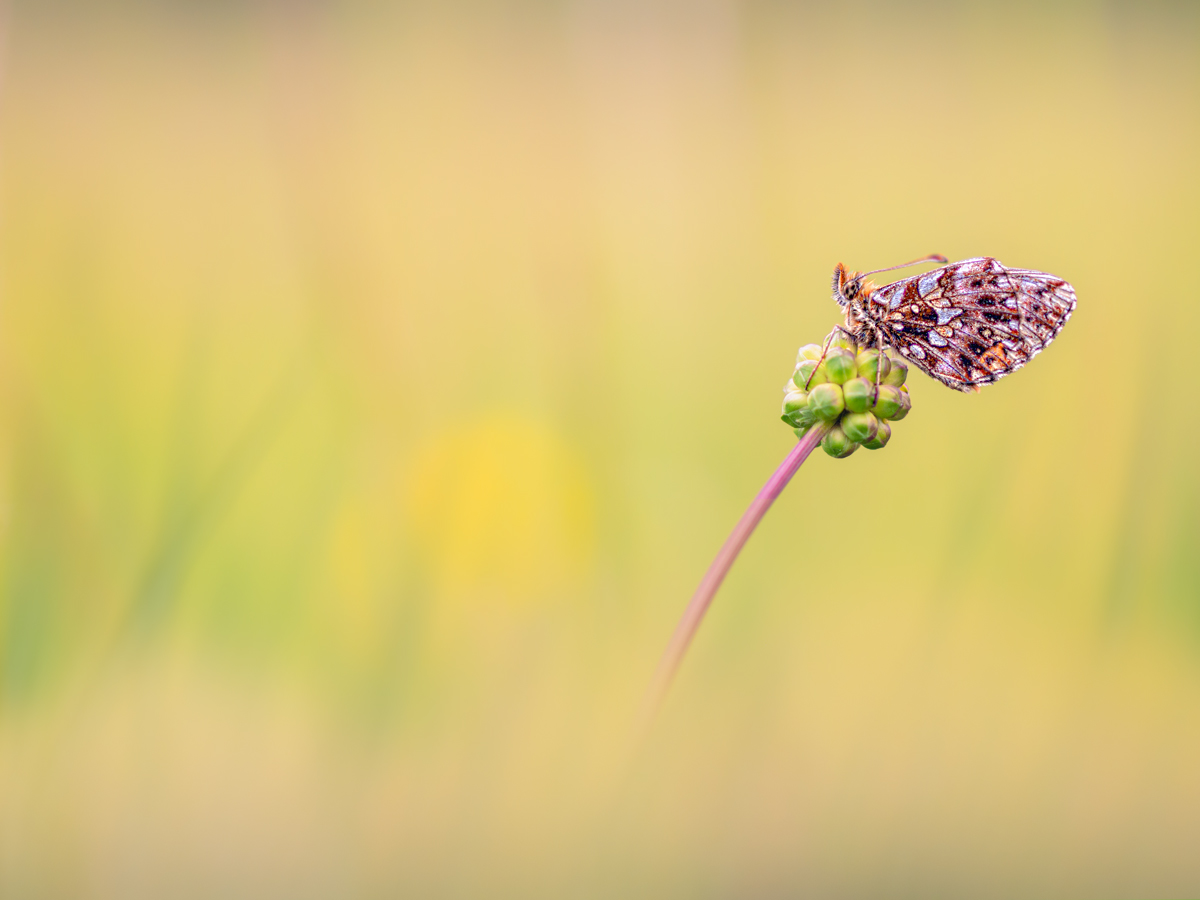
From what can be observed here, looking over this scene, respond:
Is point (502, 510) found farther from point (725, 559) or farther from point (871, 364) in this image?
point (725, 559)

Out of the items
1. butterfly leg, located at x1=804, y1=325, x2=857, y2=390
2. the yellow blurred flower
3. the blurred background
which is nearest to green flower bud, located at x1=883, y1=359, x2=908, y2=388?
butterfly leg, located at x1=804, y1=325, x2=857, y2=390

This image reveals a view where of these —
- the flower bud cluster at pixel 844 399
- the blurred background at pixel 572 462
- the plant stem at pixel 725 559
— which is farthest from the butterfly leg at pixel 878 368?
the blurred background at pixel 572 462

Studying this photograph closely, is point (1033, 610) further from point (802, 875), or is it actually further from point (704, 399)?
point (704, 399)

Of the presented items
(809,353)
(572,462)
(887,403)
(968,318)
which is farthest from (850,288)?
(572,462)

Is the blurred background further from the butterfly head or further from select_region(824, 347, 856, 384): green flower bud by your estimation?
select_region(824, 347, 856, 384): green flower bud

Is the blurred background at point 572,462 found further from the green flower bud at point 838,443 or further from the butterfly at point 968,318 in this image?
the green flower bud at point 838,443
